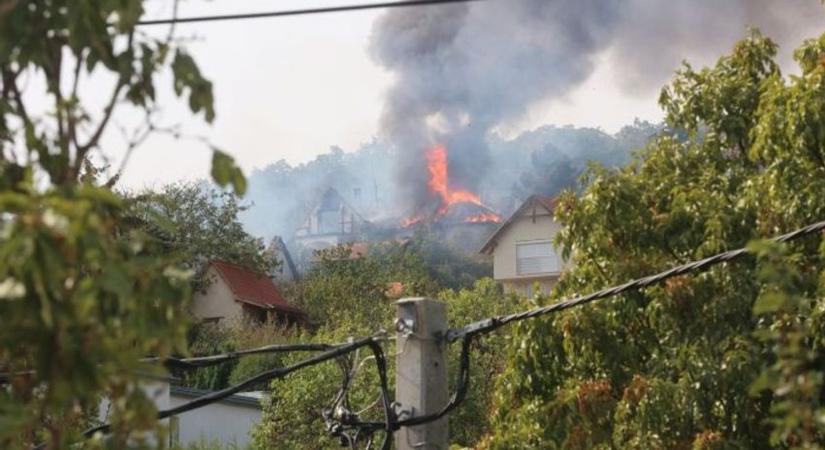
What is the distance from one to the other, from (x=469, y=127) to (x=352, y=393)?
81.6m

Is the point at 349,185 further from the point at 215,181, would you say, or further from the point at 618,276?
the point at 215,181

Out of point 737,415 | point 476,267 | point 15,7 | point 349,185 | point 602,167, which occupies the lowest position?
point 737,415

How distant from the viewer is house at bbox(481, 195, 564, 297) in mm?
62906

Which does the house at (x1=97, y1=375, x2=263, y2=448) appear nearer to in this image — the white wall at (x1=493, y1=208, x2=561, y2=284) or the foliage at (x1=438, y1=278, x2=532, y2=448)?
the foliage at (x1=438, y1=278, x2=532, y2=448)

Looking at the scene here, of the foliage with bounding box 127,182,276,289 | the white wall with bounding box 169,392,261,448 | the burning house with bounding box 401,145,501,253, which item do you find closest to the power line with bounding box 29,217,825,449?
the white wall with bounding box 169,392,261,448

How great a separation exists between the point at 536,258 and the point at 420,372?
54863mm

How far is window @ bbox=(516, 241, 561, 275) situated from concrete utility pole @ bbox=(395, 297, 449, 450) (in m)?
53.5

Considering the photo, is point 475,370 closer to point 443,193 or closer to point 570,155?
point 443,193

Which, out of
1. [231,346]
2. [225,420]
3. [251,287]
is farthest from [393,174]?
[225,420]

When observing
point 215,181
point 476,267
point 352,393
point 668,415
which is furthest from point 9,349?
point 476,267

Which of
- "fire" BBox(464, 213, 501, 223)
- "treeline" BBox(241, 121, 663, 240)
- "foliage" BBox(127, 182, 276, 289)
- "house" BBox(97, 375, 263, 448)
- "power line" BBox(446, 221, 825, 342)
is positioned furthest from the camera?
"treeline" BBox(241, 121, 663, 240)

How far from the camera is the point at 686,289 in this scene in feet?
44.6

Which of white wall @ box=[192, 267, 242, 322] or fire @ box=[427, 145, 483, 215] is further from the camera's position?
fire @ box=[427, 145, 483, 215]

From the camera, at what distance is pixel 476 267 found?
79750 millimetres
